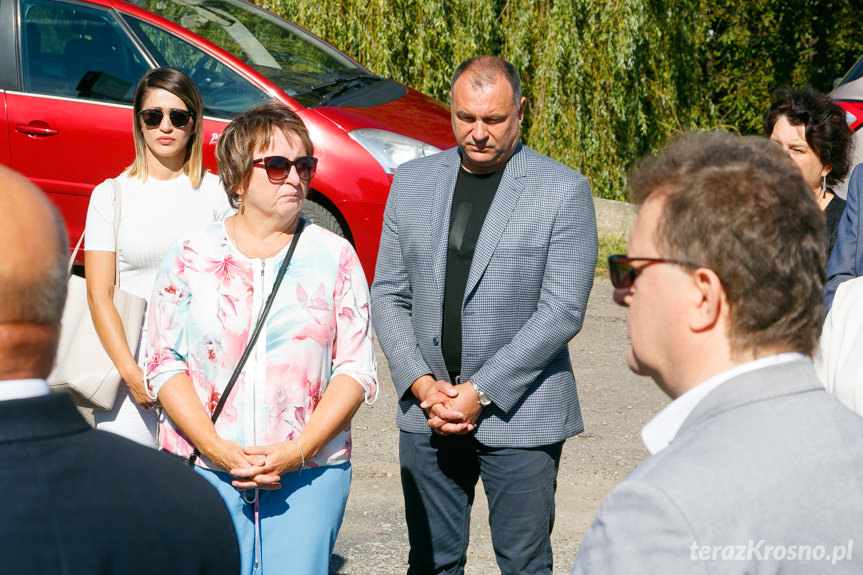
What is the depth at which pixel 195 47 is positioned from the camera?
7348 millimetres

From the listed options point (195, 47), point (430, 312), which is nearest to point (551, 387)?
point (430, 312)

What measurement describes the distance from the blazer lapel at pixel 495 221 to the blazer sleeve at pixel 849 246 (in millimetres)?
1151

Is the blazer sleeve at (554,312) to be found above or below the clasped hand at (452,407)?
above

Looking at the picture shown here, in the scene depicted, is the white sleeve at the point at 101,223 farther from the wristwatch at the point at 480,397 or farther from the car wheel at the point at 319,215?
the car wheel at the point at 319,215

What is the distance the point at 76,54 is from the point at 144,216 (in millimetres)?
4003

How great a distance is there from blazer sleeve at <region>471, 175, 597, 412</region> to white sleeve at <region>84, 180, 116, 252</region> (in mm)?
1444

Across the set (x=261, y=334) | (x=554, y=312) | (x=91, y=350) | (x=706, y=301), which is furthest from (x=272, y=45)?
(x=706, y=301)

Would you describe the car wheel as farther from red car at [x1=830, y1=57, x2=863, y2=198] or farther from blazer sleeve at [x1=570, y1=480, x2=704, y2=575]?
blazer sleeve at [x1=570, y1=480, x2=704, y2=575]

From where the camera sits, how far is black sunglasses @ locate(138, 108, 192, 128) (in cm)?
398

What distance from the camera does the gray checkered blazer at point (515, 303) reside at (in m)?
3.47

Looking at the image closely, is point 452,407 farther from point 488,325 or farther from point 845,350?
point 845,350

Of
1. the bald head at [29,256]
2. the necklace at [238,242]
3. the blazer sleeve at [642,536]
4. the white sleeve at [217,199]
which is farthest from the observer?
the white sleeve at [217,199]

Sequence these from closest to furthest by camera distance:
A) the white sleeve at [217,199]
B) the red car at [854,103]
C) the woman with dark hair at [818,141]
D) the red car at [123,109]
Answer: the white sleeve at [217,199] → the woman with dark hair at [818,141] → the red car at [854,103] → the red car at [123,109]

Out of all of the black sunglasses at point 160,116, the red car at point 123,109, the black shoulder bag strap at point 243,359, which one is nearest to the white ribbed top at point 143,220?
the black sunglasses at point 160,116
